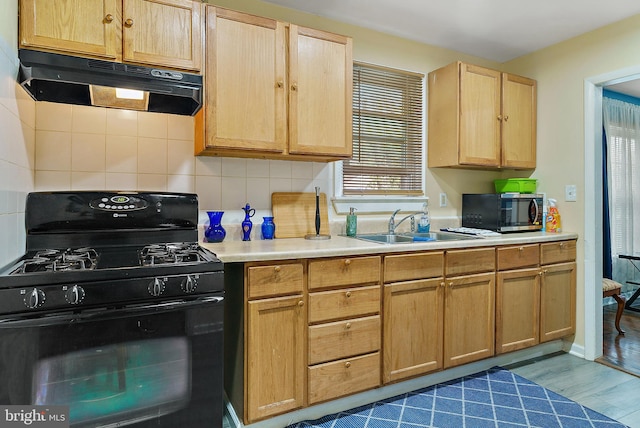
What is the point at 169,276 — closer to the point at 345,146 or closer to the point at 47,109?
the point at 47,109

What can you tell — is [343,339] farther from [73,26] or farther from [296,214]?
[73,26]

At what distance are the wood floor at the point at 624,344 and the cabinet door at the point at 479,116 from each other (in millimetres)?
1643

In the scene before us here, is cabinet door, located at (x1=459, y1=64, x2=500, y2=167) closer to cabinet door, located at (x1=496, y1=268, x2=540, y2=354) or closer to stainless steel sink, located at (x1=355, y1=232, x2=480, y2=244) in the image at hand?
stainless steel sink, located at (x1=355, y1=232, x2=480, y2=244)

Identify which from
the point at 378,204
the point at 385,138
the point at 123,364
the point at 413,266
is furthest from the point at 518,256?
the point at 123,364

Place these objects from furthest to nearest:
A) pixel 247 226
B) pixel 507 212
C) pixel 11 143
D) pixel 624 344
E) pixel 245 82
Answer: pixel 624 344 < pixel 507 212 < pixel 247 226 < pixel 245 82 < pixel 11 143

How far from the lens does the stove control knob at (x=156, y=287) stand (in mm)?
1467

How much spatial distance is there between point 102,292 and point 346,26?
7.62 feet

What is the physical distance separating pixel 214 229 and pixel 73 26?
1.17m

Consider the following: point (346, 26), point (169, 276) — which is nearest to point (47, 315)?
point (169, 276)

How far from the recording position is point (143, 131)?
83.7 inches

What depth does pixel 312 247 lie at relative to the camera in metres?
2.00

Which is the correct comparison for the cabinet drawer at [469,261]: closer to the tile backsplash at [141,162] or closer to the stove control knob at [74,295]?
the tile backsplash at [141,162]

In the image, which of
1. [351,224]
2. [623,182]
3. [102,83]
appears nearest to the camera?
[102,83]

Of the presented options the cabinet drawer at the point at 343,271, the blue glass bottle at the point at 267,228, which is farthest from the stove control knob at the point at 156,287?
the blue glass bottle at the point at 267,228
